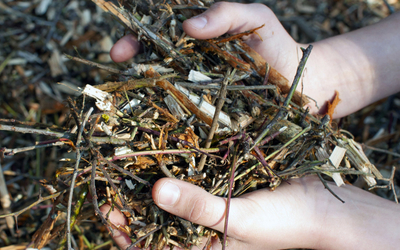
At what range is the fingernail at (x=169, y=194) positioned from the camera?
4.13 ft

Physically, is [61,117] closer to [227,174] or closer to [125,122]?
[125,122]

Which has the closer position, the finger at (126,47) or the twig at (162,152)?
the twig at (162,152)

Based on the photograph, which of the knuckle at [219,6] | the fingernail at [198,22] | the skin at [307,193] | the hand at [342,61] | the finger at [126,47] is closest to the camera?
the skin at [307,193]

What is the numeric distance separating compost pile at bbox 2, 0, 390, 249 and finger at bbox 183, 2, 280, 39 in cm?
9

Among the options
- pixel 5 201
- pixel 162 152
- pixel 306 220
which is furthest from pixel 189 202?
pixel 5 201

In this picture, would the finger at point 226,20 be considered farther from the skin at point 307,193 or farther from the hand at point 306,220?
the hand at point 306,220

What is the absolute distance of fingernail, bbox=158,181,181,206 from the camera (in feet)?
4.13

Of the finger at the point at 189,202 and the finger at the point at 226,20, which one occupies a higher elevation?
the finger at the point at 226,20

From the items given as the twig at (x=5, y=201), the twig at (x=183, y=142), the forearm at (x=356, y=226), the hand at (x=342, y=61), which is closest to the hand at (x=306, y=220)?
the forearm at (x=356, y=226)

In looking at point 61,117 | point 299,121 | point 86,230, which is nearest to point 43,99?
point 61,117

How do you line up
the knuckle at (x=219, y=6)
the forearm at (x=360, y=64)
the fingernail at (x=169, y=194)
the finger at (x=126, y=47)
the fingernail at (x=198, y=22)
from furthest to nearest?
the forearm at (x=360, y=64) → the finger at (x=126, y=47) → the knuckle at (x=219, y=6) → the fingernail at (x=198, y=22) → the fingernail at (x=169, y=194)

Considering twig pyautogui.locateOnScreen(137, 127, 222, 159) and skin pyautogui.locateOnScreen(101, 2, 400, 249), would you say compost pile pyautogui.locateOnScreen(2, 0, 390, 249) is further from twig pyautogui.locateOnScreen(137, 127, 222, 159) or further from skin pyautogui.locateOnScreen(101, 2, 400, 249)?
skin pyautogui.locateOnScreen(101, 2, 400, 249)

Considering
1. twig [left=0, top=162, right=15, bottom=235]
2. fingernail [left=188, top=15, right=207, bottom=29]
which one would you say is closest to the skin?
fingernail [left=188, top=15, right=207, bottom=29]

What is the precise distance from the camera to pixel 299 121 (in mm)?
1523
